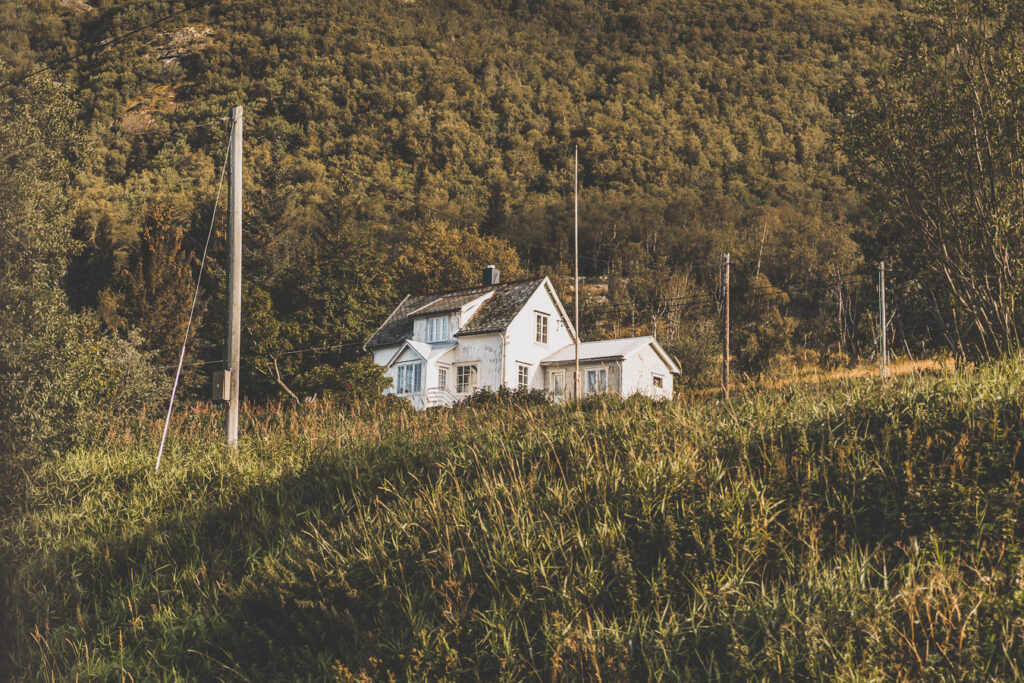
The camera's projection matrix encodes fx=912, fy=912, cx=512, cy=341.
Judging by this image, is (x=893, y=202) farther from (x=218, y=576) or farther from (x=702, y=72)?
(x=702, y=72)

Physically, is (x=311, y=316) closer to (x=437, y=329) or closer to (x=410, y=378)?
(x=410, y=378)

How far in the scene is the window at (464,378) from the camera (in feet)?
149

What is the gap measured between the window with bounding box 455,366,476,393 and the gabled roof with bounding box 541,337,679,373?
370 centimetres

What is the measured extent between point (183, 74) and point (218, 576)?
116 m

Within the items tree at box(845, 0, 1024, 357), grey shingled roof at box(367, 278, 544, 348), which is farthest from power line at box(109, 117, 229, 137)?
grey shingled roof at box(367, 278, 544, 348)

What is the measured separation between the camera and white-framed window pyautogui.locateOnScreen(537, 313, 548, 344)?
1845 inches

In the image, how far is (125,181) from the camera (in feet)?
230

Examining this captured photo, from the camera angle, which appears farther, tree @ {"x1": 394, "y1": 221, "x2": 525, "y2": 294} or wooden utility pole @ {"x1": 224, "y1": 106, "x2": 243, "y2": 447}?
tree @ {"x1": 394, "y1": 221, "x2": 525, "y2": 294}

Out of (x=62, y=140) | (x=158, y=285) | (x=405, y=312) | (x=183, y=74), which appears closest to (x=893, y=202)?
(x=62, y=140)

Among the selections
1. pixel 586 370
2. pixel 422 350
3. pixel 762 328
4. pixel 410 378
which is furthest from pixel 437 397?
pixel 762 328

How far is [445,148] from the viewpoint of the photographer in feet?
324

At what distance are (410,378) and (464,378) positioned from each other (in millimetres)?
2714

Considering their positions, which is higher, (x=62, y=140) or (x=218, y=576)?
(x=62, y=140)

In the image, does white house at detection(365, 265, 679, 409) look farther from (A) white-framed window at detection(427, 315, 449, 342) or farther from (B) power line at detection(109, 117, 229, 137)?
(B) power line at detection(109, 117, 229, 137)
